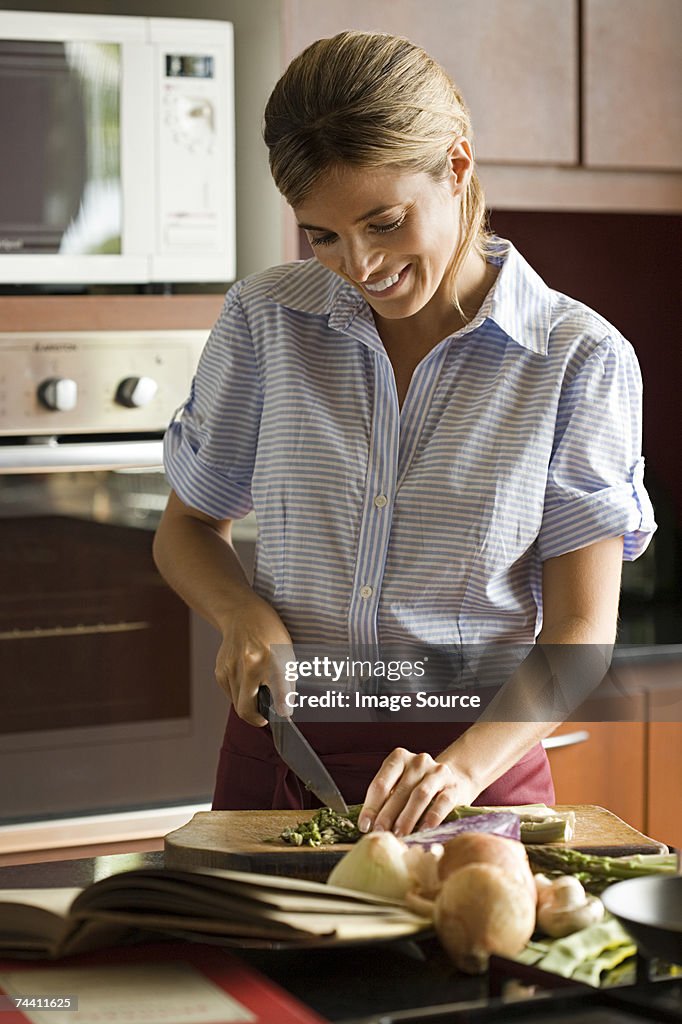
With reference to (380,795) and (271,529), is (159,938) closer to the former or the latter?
(380,795)

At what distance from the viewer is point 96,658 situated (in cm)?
201

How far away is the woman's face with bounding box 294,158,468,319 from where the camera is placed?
4.10ft

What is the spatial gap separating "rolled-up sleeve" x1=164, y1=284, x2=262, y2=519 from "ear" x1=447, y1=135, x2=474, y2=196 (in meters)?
0.29

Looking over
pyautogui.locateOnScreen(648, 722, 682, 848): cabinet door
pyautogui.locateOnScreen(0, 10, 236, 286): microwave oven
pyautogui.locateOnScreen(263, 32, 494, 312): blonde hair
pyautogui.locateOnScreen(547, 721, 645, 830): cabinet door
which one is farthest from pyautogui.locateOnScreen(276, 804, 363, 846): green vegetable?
pyautogui.locateOnScreen(648, 722, 682, 848): cabinet door

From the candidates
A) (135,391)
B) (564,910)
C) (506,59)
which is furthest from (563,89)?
(564,910)

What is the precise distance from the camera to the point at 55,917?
88 centimetres

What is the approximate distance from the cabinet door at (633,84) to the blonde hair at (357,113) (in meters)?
1.17

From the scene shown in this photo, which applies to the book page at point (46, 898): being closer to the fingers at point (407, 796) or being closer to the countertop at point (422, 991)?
the countertop at point (422, 991)

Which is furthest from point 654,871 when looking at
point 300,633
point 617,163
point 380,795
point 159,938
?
point 617,163

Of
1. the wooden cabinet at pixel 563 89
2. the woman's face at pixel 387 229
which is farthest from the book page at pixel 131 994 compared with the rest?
the wooden cabinet at pixel 563 89

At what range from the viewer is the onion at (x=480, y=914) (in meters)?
0.86

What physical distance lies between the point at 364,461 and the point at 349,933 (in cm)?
64

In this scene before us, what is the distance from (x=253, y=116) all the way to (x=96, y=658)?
0.80m

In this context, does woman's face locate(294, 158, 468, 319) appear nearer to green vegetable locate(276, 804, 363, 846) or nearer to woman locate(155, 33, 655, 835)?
woman locate(155, 33, 655, 835)
